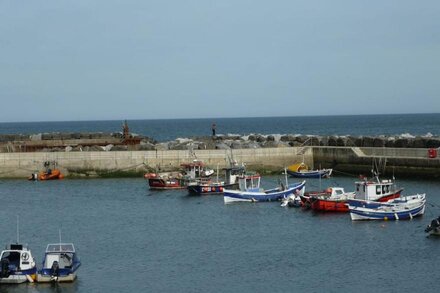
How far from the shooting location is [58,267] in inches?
1245

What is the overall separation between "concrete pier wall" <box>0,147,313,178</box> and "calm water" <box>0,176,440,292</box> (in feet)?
31.2

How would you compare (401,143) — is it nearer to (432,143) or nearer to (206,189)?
(432,143)

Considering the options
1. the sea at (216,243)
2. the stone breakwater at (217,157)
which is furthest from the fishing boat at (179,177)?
the stone breakwater at (217,157)

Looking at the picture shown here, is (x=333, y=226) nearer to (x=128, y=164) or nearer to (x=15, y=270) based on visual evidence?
(x=15, y=270)

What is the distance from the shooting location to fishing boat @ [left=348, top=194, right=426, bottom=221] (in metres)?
44.6

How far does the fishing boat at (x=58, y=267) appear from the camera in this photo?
31.5 meters

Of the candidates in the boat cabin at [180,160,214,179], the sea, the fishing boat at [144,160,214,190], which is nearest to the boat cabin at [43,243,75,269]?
the sea

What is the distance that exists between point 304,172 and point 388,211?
73.6ft

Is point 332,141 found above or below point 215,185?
above

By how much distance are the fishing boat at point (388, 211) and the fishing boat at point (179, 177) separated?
16968 mm

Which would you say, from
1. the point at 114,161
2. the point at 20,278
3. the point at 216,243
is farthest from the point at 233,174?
the point at 20,278

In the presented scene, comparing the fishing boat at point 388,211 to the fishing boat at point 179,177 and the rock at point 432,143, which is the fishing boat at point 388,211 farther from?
the rock at point 432,143

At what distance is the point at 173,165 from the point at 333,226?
85.6ft

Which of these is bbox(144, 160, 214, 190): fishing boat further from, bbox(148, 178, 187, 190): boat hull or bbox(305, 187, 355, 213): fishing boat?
bbox(305, 187, 355, 213): fishing boat
